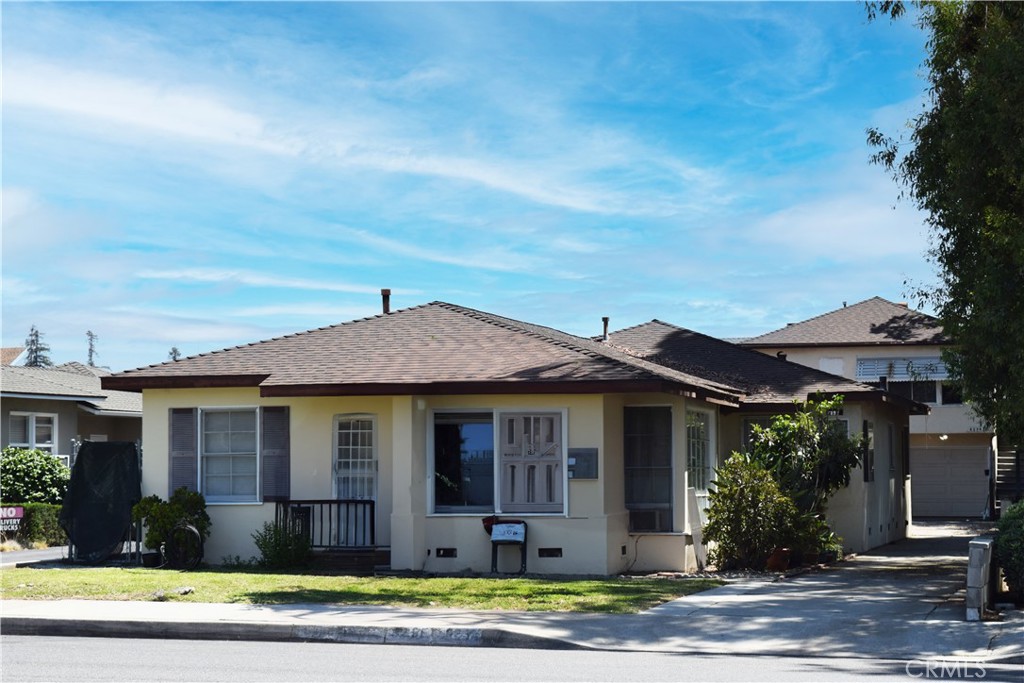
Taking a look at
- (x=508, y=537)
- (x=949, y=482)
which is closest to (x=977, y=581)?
(x=508, y=537)

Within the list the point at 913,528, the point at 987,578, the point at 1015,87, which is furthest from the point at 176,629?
the point at 913,528

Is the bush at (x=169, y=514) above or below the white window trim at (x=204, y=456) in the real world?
below

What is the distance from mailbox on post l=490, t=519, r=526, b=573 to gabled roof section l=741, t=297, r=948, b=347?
25.8 metres

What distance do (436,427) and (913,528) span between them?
20.9m

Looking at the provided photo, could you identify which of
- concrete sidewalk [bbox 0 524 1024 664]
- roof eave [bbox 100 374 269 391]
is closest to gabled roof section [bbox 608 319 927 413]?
roof eave [bbox 100 374 269 391]

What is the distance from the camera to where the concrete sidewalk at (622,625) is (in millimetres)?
12578

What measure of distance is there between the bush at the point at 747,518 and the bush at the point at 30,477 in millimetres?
14743

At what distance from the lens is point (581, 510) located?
19594 mm

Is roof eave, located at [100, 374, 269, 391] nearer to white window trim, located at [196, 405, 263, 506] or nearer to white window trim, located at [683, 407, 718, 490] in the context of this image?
white window trim, located at [196, 405, 263, 506]

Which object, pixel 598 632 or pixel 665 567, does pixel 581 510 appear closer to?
pixel 665 567

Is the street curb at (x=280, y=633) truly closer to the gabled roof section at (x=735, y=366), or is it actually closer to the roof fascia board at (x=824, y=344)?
the gabled roof section at (x=735, y=366)

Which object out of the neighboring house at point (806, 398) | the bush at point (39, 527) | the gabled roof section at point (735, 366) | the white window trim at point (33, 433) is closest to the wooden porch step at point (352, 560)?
the neighboring house at point (806, 398)

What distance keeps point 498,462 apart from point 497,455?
0.36ft

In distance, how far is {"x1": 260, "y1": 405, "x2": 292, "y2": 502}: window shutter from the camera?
21.0 m
